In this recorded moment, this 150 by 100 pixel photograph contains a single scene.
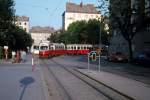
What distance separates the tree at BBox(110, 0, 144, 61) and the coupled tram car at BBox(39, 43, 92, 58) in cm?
1456

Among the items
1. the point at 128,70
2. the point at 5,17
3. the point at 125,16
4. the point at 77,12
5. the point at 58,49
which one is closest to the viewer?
the point at 128,70

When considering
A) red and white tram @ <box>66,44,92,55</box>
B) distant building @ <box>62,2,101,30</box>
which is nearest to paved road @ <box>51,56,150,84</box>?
red and white tram @ <box>66,44,92,55</box>

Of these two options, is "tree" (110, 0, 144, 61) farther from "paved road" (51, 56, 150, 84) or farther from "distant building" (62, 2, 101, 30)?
"distant building" (62, 2, 101, 30)

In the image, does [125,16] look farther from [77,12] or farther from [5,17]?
[77,12]

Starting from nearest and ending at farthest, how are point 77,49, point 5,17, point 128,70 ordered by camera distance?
point 128,70 → point 5,17 → point 77,49

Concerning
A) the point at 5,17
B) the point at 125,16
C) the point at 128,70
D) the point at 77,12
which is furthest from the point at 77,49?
the point at 77,12

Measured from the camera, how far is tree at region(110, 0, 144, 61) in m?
56.7

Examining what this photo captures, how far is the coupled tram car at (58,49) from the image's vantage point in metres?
69.0

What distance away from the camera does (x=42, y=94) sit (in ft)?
51.0

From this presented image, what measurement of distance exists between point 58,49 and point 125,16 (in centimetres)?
2264

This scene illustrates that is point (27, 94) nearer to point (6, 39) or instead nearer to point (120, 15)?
point (120, 15)

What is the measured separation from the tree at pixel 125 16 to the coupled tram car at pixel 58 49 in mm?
14556

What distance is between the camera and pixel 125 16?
189 feet

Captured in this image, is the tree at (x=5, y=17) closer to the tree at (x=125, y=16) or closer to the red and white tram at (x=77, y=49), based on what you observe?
the tree at (x=125, y=16)
